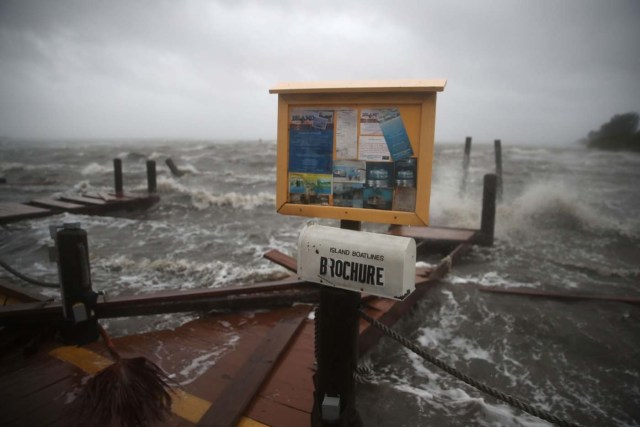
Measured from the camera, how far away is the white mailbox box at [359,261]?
5.60 feet

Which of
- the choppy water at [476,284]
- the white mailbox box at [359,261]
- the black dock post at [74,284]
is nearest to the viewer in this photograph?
the white mailbox box at [359,261]

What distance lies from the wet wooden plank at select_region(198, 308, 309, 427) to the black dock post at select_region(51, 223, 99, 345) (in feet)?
5.28

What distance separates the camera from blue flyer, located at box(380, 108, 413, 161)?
179 centimetres

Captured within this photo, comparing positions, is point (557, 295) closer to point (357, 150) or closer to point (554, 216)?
point (357, 150)

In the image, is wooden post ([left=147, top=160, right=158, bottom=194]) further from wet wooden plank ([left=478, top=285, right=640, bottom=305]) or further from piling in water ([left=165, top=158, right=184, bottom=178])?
wet wooden plank ([left=478, top=285, right=640, bottom=305])

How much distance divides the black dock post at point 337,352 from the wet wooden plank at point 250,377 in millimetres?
820

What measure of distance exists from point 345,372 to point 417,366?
99.7 inches

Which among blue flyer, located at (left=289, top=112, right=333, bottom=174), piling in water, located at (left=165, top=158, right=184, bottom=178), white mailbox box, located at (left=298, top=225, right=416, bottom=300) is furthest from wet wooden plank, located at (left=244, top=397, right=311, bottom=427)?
piling in water, located at (left=165, top=158, right=184, bottom=178)

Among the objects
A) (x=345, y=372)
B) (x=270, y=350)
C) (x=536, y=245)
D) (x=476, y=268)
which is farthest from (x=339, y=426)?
(x=536, y=245)

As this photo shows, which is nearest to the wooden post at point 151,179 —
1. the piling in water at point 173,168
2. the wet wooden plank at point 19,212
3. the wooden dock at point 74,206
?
the wooden dock at point 74,206

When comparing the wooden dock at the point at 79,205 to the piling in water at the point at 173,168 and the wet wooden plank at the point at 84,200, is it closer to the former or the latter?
the wet wooden plank at the point at 84,200

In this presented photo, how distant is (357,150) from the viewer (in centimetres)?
189

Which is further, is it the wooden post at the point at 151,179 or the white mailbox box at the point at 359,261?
the wooden post at the point at 151,179

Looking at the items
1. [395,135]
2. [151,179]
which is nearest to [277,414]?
[395,135]
